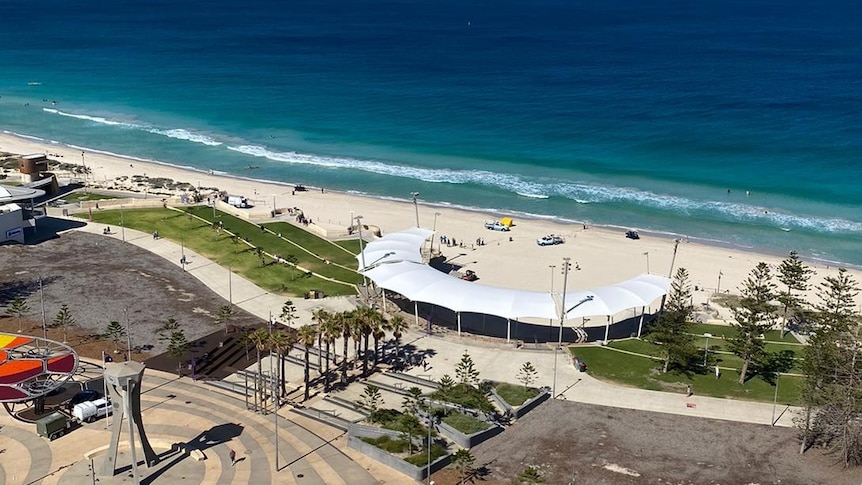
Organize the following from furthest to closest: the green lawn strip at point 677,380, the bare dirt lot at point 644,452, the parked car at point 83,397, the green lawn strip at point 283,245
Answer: the green lawn strip at point 283,245, the green lawn strip at point 677,380, the parked car at point 83,397, the bare dirt lot at point 644,452

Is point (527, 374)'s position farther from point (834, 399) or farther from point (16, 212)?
point (16, 212)

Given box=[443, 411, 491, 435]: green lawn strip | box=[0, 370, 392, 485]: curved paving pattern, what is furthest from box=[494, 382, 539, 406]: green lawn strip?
box=[0, 370, 392, 485]: curved paving pattern

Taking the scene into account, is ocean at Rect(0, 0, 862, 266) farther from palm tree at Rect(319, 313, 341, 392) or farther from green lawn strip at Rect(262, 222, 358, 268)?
palm tree at Rect(319, 313, 341, 392)

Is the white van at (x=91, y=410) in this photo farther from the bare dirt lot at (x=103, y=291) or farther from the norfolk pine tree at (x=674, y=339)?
the norfolk pine tree at (x=674, y=339)

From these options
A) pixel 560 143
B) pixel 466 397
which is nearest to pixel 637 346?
pixel 466 397

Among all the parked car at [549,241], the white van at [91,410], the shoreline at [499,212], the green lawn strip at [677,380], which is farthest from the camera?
the shoreline at [499,212]

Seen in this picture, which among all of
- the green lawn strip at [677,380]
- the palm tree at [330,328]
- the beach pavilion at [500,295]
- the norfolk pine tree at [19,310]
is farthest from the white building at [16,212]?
the green lawn strip at [677,380]
